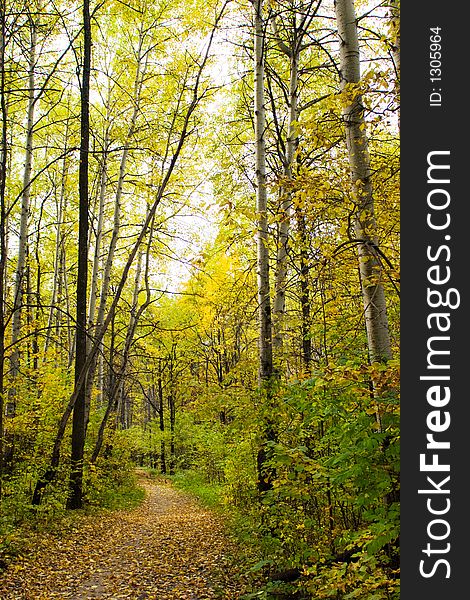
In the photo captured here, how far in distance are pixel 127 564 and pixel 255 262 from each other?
185 inches

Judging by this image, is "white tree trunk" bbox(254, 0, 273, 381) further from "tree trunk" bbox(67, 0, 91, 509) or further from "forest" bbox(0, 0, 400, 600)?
"tree trunk" bbox(67, 0, 91, 509)

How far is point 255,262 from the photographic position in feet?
26.2

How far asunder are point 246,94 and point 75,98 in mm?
6758

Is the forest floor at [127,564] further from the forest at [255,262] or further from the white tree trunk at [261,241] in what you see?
the white tree trunk at [261,241]

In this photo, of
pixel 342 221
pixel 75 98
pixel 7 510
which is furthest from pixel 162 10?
pixel 7 510

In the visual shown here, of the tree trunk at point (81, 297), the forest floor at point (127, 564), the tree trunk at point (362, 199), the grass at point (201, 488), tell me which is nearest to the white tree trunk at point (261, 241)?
the forest floor at point (127, 564)

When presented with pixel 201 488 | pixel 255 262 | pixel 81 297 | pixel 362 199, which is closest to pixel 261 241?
pixel 255 262

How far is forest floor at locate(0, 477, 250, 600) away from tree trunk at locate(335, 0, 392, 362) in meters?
3.18

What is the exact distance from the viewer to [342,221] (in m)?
3.91

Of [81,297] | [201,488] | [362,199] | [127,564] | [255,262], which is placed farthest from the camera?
[201,488]

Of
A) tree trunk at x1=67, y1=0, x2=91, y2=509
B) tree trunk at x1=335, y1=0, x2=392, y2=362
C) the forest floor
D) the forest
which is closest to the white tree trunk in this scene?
the forest

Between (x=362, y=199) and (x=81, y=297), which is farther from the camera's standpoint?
(x=81, y=297)

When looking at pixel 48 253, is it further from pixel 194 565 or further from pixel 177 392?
pixel 194 565

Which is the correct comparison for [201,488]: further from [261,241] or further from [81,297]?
[261,241]
